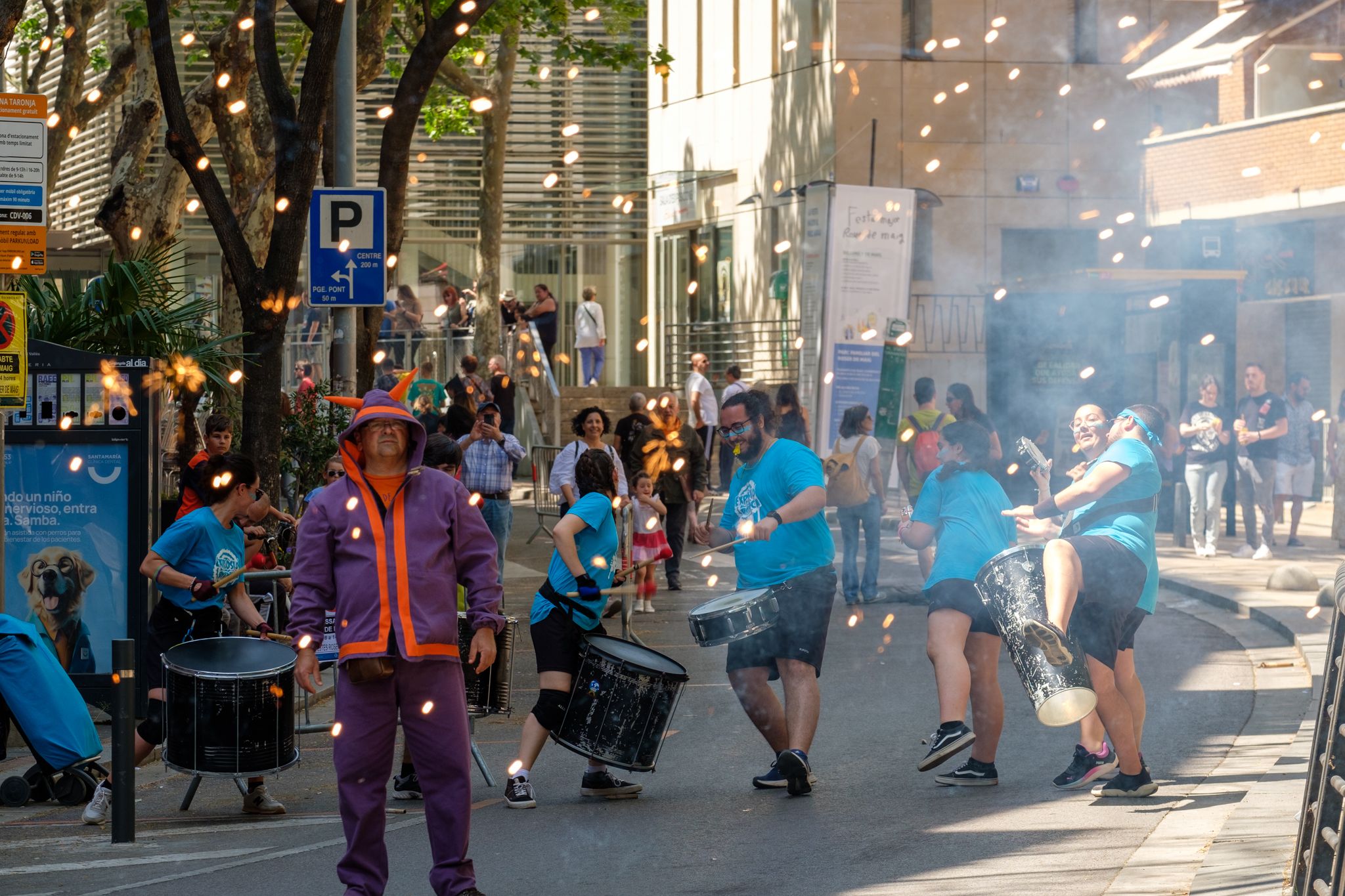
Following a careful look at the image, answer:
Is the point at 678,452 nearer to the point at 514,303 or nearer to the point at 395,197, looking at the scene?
the point at 395,197

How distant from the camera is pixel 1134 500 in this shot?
313 inches

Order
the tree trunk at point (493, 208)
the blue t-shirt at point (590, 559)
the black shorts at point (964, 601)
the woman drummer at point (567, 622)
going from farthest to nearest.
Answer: the tree trunk at point (493, 208), the black shorts at point (964, 601), the blue t-shirt at point (590, 559), the woman drummer at point (567, 622)

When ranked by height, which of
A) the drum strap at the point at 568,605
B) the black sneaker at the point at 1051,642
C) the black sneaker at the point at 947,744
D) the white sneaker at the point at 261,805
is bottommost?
the white sneaker at the point at 261,805

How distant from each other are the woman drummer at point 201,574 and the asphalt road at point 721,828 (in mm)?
398

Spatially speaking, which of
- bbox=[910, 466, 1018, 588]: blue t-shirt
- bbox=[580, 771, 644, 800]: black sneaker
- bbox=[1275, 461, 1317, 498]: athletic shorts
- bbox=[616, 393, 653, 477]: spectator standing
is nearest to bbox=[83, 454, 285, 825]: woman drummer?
bbox=[580, 771, 644, 800]: black sneaker

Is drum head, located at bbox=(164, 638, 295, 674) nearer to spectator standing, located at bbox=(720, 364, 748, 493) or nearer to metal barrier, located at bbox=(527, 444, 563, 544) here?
metal barrier, located at bbox=(527, 444, 563, 544)

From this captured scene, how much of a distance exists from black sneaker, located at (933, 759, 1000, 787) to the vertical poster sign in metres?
12.0

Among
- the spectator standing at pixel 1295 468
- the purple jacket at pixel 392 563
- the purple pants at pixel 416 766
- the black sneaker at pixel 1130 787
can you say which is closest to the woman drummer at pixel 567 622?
the purple jacket at pixel 392 563

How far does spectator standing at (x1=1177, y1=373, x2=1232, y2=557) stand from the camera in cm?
1780

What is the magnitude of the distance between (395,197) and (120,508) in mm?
5671

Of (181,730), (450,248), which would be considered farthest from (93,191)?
(181,730)

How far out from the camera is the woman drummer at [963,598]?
809 cm

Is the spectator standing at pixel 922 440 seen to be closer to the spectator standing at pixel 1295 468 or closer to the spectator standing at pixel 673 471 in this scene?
the spectator standing at pixel 673 471

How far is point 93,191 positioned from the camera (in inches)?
1447
